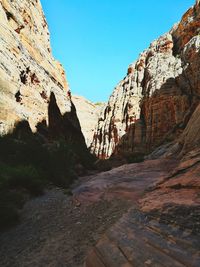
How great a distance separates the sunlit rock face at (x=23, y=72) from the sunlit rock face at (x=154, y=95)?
1790cm

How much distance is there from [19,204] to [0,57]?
1310cm

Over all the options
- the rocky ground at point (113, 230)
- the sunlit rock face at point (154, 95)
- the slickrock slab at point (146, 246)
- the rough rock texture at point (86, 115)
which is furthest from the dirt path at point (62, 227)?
the rough rock texture at point (86, 115)

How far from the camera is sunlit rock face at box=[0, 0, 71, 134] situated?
16141 millimetres

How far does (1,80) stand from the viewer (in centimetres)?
1573

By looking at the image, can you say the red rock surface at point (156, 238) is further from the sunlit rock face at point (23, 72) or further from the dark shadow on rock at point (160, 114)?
the dark shadow on rock at point (160, 114)

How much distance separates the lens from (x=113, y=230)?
396 cm

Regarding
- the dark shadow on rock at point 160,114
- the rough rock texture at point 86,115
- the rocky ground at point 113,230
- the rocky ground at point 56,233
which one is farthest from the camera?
the rough rock texture at point 86,115

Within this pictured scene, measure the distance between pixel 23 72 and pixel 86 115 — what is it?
52.1 m

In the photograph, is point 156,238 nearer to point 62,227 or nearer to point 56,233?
point 56,233

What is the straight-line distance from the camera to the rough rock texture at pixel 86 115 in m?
66.0

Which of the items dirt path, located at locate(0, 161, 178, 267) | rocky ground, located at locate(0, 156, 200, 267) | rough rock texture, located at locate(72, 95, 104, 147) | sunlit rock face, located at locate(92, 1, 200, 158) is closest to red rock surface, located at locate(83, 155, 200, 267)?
rocky ground, located at locate(0, 156, 200, 267)

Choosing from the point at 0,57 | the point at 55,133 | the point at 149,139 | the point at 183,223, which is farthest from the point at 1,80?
the point at 149,139

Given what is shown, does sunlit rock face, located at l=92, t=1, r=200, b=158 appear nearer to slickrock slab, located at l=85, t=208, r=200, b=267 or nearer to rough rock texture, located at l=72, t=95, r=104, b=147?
rough rock texture, located at l=72, t=95, r=104, b=147

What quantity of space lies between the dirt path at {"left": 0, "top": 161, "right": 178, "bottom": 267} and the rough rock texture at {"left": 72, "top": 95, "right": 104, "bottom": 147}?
5548 cm
